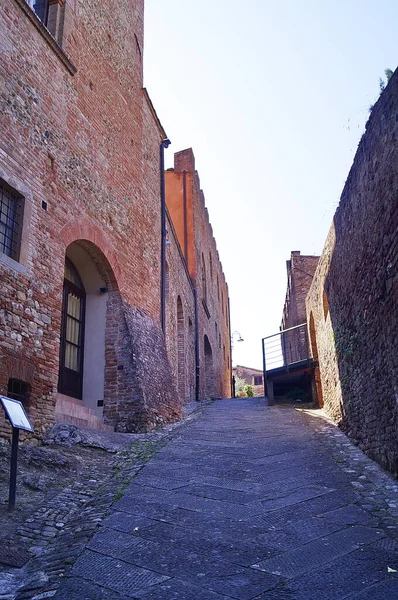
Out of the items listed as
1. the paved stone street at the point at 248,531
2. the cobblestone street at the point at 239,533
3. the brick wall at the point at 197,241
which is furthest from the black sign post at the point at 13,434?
the brick wall at the point at 197,241

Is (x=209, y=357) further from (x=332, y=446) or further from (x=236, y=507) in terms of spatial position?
(x=236, y=507)

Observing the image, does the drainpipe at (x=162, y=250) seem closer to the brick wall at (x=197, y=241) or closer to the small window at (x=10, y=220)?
the small window at (x=10, y=220)

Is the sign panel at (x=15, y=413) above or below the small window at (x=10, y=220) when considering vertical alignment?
below

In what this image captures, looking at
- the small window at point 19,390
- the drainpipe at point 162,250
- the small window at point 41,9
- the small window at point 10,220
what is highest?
the small window at point 41,9

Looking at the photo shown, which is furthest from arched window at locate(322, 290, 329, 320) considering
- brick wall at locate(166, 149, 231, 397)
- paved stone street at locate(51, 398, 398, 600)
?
brick wall at locate(166, 149, 231, 397)

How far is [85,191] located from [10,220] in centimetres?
215

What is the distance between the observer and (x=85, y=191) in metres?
8.98

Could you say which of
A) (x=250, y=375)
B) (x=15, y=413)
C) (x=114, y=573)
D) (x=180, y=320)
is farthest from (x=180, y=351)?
(x=250, y=375)

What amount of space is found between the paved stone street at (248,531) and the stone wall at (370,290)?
2.00 feet

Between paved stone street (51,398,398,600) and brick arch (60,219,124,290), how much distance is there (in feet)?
11.7

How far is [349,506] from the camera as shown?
4.77 m

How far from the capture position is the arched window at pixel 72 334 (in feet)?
29.1

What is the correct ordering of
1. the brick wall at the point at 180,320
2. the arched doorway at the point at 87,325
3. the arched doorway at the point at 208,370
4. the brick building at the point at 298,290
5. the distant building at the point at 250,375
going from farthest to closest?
the distant building at the point at 250,375 < the arched doorway at the point at 208,370 < the brick building at the point at 298,290 < the brick wall at the point at 180,320 < the arched doorway at the point at 87,325

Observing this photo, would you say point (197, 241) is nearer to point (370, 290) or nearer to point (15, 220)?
point (15, 220)
